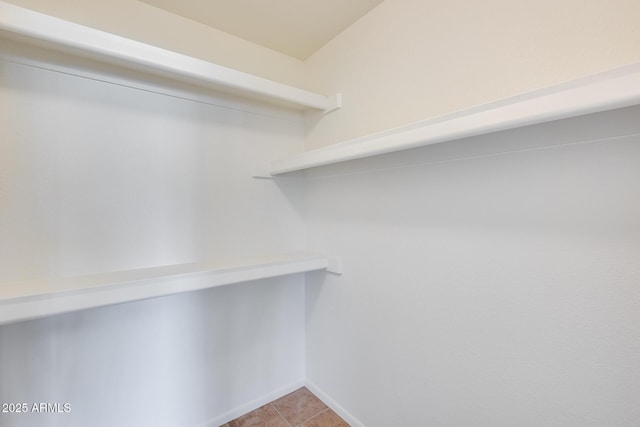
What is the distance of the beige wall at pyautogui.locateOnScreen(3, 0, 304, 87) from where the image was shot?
3.79ft

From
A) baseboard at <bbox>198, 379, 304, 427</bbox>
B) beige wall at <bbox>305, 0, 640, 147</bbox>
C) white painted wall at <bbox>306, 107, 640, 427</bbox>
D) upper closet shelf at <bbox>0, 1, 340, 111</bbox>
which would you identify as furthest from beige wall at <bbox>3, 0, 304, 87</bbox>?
baseboard at <bbox>198, 379, 304, 427</bbox>

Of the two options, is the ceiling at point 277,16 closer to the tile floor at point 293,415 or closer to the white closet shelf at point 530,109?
the white closet shelf at point 530,109

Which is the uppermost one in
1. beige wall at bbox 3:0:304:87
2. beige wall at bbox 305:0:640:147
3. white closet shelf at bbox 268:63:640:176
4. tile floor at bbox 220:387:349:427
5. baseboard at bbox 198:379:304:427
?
beige wall at bbox 3:0:304:87

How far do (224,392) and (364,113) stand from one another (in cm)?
182

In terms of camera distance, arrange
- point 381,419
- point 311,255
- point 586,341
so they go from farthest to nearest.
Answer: point 311,255
point 381,419
point 586,341

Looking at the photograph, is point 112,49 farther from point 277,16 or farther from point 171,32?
point 277,16

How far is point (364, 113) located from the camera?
143 centimetres

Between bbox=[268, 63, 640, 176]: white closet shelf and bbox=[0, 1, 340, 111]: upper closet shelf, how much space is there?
27.4 inches

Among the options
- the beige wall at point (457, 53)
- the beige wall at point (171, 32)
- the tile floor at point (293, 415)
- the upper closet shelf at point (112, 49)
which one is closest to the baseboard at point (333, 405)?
the tile floor at point (293, 415)

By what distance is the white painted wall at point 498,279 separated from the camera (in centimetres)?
72

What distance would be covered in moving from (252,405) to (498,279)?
1619 mm

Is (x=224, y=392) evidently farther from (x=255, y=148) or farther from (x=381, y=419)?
(x=255, y=148)

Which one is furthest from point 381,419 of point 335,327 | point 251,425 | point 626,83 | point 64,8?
point 64,8

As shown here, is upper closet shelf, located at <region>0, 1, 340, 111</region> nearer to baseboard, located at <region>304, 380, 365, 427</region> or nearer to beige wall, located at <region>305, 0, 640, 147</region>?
beige wall, located at <region>305, 0, 640, 147</region>
